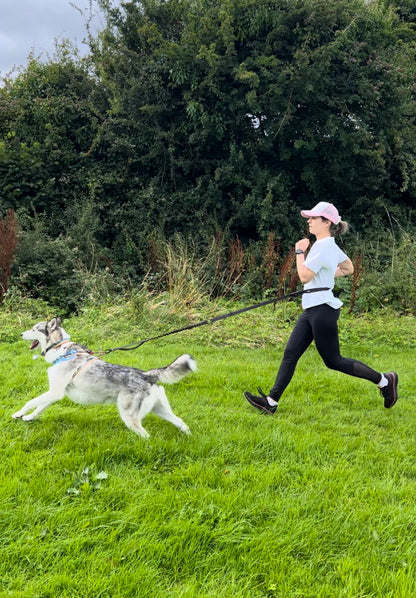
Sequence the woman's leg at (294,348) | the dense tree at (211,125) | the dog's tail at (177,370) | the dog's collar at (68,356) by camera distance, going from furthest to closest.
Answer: the dense tree at (211,125), the woman's leg at (294,348), the dog's collar at (68,356), the dog's tail at (177,370)

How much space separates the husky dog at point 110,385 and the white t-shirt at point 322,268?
4.39ft

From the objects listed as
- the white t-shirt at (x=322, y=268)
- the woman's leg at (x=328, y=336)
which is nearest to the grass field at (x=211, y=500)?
the woman's leg at (x=328, y=336)

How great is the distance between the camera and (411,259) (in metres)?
11.1

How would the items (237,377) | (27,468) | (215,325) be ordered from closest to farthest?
(27,468) < (237,377) < (215,325)

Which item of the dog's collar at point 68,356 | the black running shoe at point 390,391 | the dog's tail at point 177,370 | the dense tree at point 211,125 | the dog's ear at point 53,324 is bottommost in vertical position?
the black running shoe at point 390,391

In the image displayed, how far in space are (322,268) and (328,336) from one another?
0.64m

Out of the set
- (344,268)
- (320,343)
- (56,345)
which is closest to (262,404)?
(320,343)

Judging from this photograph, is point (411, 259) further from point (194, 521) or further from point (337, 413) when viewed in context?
point (194, 521)

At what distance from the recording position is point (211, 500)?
8.97ft

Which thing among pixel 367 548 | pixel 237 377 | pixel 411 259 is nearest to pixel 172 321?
pixel 237 377

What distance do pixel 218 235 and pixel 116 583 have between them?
11.4 metres

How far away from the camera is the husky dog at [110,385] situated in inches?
133

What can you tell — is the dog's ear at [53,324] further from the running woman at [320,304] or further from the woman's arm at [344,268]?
the woman's arm at [344,268]

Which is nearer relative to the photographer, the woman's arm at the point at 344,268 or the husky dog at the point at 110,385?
the husky dog at the point at 110,385
